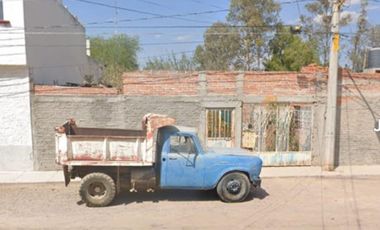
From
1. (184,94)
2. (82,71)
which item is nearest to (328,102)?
(184,94)

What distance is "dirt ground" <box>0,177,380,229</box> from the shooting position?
751cm

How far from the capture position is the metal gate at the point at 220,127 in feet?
42.5

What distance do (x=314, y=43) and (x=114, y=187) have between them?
30.5 m

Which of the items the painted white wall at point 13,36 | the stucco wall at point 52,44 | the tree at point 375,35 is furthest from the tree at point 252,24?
the painted white wall at point 13,36

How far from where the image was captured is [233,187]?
893cm

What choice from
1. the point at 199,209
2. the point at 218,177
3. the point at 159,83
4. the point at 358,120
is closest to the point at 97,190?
the point at 199,209

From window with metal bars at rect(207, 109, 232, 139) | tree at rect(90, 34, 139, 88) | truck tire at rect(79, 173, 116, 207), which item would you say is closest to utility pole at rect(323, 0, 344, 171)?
window with metal bars at rect(207, 109, 232, 139)

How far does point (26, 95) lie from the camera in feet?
40.2

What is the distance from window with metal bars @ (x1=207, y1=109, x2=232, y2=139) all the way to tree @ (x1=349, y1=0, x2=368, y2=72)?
2414 cm

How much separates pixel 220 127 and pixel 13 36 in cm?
704

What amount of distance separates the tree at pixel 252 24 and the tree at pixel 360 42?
764 cm

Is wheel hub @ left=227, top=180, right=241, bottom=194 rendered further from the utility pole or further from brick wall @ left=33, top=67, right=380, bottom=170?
the utility pole

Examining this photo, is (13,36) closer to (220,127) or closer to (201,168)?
(220,127)

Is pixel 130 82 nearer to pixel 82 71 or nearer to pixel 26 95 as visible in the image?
pixel 26 95
